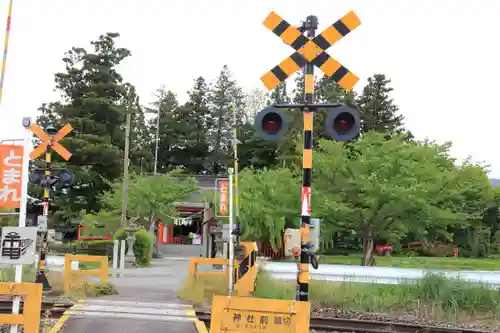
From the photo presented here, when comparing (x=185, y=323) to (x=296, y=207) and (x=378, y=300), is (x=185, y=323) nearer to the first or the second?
(x=378, y=300)

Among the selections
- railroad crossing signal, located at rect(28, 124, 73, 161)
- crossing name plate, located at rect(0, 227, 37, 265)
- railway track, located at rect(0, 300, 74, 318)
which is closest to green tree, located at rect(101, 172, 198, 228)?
railroad crossing signal, located at rect(28, 124, 73, 161)

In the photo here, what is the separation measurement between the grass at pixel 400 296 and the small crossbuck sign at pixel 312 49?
5699 millimetres

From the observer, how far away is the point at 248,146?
185 feet

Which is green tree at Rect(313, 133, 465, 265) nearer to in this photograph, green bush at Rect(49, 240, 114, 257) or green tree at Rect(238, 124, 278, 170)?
green bush at Rect(49, 240, 114, 257)

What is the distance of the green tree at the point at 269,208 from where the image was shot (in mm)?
28900

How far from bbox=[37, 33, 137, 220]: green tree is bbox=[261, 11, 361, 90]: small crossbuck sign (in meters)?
32.6

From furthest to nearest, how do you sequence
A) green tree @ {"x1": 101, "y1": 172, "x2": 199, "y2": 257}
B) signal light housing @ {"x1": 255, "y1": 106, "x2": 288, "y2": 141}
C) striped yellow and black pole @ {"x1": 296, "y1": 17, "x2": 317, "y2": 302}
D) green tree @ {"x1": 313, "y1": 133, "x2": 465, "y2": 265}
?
green tree @ {"x1": 101, "y1": 172, "x2": 199, "y2": 257}, green tree @ {"x1": 313, "y1": 133, "x2": 465, "y2": 265}, signal light housing @ {"x1": 255, "y1": 106, "x2": 288, "y2": 141}, striped yellow and black pole @ {"x1": 296, "y1": 17, "x2": 317, "y2": 302}

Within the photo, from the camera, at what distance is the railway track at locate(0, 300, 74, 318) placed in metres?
10.4

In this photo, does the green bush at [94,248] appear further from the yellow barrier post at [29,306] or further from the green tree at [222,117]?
the green tree at [222,117]

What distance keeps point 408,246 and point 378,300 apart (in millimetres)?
32309

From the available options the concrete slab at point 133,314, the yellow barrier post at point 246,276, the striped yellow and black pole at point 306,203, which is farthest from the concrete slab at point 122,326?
the yellow barrier post at point 246,276

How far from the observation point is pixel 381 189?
2327cm

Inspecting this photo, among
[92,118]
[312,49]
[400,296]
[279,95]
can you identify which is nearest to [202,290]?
[400,296]

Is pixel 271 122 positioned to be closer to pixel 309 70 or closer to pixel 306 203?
pixel 309 70
